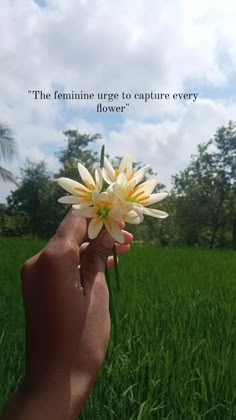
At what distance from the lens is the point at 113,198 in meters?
0.79

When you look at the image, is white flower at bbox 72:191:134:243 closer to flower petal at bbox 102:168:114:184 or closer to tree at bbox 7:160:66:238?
flower petal at bbox 102:168:114:184

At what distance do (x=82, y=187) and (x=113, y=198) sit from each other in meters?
0.06

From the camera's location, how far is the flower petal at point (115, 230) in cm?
79

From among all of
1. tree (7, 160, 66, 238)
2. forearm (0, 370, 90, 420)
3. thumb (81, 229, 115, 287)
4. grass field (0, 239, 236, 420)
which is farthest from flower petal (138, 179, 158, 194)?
tree (7, 160, 66, 238)

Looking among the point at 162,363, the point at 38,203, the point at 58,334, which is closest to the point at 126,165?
the point at 58,334

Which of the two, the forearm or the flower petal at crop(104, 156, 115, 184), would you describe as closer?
the forearm

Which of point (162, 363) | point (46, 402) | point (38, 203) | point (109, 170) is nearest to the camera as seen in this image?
point (46, 402)

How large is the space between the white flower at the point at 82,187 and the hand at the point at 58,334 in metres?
0.06

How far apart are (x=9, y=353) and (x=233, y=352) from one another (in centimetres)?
88

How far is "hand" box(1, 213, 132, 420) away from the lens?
76 centimetres

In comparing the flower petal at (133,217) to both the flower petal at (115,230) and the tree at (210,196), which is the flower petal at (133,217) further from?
the tree at (210,196)

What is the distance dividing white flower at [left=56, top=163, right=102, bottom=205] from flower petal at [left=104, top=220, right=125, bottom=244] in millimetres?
47

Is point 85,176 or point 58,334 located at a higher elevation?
point 85,176

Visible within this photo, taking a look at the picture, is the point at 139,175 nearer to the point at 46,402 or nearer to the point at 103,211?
the point at 103,211
